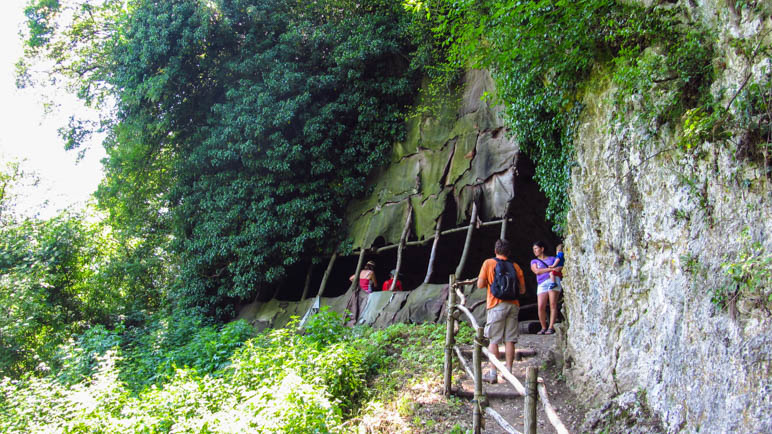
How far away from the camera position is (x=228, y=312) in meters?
15.7

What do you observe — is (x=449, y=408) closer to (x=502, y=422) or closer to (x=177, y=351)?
(x=502, y=422)

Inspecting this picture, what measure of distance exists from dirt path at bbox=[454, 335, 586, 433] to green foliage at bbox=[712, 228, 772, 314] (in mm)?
2387

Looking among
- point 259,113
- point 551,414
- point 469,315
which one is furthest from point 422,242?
point 551,414

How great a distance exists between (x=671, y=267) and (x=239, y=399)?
578cm

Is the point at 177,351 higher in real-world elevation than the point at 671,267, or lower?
lower

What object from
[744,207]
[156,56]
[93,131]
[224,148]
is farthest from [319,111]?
Result: [744,207]

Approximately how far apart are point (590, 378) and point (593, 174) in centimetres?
243

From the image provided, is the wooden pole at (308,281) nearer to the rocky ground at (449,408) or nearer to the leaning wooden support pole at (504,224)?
the leaning wooden support pole at (504,224)

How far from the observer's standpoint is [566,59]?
670 centimetres

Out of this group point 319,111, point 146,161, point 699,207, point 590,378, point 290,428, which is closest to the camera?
point 699,207

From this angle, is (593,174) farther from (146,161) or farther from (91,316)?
(91,316)

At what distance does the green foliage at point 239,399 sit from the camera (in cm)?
568

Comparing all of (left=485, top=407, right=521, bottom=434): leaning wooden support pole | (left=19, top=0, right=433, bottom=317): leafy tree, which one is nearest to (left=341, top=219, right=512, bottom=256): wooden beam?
(left=19, top=0, right=433, bottom=317): leafy tree

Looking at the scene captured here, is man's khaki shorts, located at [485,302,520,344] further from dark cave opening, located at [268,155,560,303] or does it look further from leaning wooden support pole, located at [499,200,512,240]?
dark cave opening, located at [268,155,560,303]
